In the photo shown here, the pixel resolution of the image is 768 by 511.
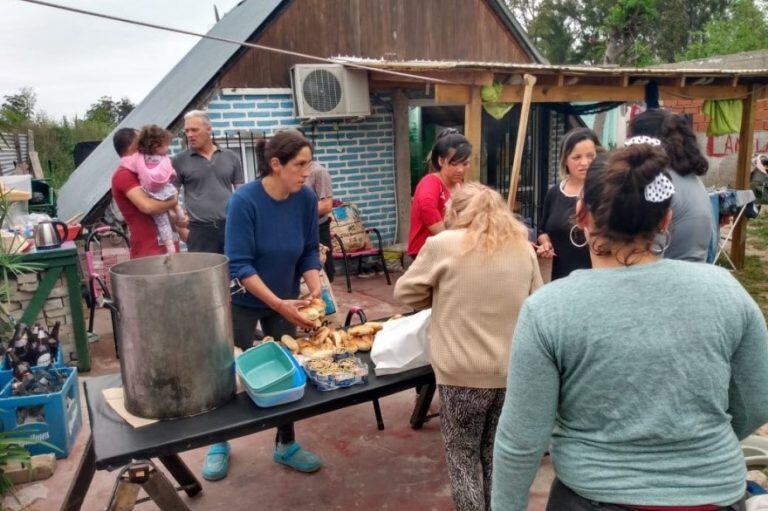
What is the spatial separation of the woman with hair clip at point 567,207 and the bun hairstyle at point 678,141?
0.60m

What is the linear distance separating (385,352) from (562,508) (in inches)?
51.8

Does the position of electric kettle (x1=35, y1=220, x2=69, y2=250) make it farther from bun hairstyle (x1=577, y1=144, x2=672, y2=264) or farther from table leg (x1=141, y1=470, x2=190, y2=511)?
bun hairstyle (x1=577, y1=144, x2=672, y2=264)

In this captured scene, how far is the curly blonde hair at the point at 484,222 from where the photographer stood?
227 centimetres

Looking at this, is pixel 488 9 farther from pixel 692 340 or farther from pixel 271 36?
pixel 692 340

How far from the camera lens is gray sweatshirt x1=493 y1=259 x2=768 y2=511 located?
4.12 feet

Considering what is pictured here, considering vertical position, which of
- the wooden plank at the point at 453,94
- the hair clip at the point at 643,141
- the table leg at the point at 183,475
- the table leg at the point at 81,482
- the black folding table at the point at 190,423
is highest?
the wooden plank at the point at 453,94

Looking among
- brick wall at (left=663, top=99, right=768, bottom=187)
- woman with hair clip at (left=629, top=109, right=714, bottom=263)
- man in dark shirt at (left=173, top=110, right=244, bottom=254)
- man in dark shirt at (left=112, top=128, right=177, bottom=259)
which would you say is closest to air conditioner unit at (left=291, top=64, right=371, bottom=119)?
man in dark shirt at (left=173, top=110, right=244, bottom=254)

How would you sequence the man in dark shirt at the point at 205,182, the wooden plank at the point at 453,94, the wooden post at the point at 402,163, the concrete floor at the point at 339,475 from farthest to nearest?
the wooden post at the point at 402,163 → the wooden plank at the point at 453,94 → the man in dark shirt at the point at 205,182 → the concrete floor at the point at 339,475

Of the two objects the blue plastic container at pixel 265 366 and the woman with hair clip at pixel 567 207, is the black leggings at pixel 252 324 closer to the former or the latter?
the blue plastic container at pixel 265 366

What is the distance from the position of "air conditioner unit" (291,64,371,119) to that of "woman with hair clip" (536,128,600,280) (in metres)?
4.11

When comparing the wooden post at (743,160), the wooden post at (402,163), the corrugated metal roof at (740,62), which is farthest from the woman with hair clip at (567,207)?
the corrugated metal roof at (740,62)

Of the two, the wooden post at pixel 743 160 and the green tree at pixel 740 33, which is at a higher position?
the green tree at pixel 740 33

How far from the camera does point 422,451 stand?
3.61 m

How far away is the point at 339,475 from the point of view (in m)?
3.35
